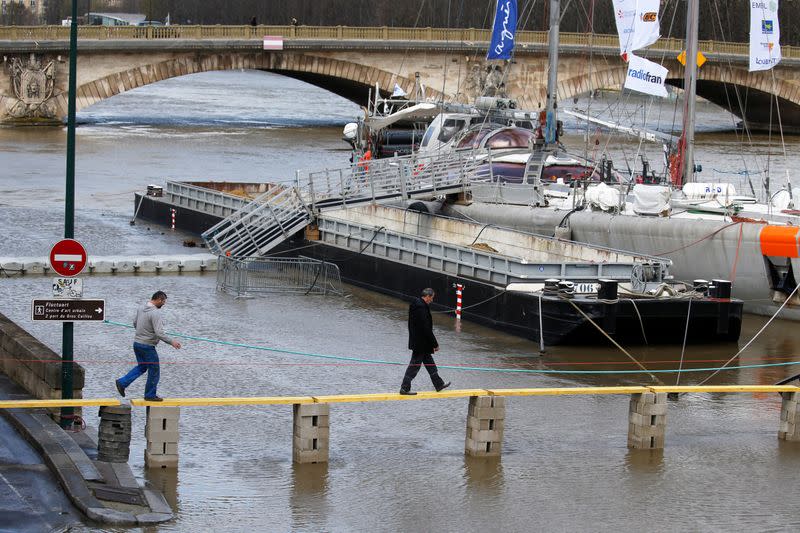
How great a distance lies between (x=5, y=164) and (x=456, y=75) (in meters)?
31.6

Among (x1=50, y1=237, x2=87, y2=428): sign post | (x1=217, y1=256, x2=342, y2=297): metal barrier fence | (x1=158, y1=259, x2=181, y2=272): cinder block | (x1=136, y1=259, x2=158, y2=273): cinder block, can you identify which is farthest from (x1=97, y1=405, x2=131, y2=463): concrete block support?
(x1=158, y1=259, x2=181, y2=272): cinder block

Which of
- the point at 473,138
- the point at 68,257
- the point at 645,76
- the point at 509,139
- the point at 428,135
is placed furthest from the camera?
the point at 428,135

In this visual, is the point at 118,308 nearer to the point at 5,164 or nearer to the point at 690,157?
the point at 690,157

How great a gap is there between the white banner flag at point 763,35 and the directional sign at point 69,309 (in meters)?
21.2

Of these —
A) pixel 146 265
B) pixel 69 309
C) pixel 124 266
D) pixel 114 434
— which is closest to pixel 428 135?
pixel 146 265

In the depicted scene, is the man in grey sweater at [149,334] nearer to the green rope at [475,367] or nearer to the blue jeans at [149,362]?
the blue jeans at [149,362]

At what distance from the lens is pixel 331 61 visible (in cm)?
7875

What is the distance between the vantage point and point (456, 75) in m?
81.8

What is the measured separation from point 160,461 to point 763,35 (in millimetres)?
22310

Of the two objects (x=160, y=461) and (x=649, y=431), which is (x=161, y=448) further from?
(x=649, y=431)

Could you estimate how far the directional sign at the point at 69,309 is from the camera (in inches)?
606

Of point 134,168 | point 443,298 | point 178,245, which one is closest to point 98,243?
point 178,245

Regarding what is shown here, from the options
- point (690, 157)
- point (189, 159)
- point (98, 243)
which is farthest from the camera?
point (189, 159)

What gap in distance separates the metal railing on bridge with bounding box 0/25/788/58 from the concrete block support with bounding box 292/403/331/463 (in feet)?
180
